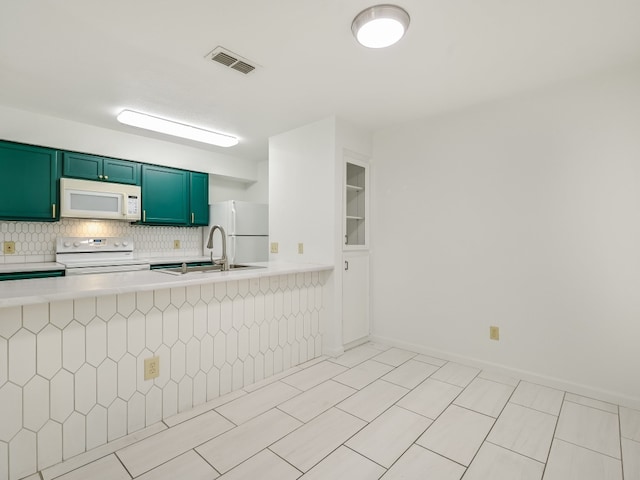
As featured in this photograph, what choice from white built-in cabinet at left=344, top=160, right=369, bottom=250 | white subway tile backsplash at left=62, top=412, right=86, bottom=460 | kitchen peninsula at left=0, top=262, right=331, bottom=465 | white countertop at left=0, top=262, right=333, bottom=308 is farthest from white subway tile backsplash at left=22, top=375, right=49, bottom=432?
white built-in cabinet at left=344, top=160, right=369, bottom=250

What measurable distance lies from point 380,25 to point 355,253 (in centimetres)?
208

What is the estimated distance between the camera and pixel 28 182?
10.3ft

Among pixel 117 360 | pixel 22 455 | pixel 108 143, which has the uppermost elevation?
pixel 108 143

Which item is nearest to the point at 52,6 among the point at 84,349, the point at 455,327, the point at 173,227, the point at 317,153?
the point at 84,349

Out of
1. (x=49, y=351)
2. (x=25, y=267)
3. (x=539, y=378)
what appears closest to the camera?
(x=49, y=351)

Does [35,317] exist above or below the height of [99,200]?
below

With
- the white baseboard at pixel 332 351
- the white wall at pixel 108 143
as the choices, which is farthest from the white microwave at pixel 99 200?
the white baseboard at pixel 332 351

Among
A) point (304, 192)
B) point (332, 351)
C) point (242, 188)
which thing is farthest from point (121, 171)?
point (332, 351)

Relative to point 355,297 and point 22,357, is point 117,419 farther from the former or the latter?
point 355,297

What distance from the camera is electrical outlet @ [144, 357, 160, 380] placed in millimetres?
1922

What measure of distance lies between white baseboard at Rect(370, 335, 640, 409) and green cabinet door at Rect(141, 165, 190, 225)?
10.3 feet

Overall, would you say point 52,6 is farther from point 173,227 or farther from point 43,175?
point 173,227

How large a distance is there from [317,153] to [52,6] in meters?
2.10

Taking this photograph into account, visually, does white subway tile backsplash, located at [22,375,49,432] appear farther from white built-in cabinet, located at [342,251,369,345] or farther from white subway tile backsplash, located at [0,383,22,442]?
white built-in cabinet, located at [342,251,369,345]
